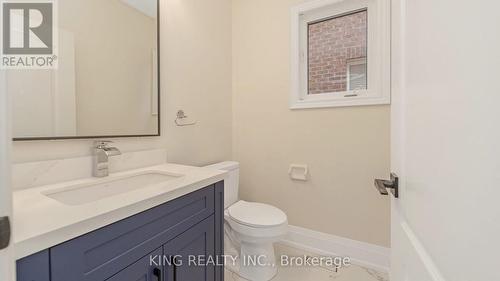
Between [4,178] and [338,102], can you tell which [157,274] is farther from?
[338,102]

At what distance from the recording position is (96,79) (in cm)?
115

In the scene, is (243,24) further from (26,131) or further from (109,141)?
(26,131)

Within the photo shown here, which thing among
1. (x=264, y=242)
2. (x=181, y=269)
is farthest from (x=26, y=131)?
(x=264, y=242)

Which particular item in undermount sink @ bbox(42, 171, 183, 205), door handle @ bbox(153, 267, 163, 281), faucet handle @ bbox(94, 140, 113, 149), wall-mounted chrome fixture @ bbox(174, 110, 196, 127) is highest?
wall-mounted chrome fixture @ bbox(174, 110, 196, 127)

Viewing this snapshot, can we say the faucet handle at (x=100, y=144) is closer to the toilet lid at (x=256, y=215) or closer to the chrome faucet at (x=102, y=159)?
the chrome faucet at (x=102, y=159)

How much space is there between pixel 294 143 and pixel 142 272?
147 cm

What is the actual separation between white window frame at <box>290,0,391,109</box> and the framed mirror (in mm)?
1094

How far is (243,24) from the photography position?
84.2 inches

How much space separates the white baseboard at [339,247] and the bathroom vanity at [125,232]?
3.25ft

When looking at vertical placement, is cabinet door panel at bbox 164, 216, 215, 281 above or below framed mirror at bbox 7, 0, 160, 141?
below

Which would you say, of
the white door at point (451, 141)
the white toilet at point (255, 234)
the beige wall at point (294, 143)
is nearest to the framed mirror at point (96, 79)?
the white toilet at point (255, 234)

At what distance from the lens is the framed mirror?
934 mm

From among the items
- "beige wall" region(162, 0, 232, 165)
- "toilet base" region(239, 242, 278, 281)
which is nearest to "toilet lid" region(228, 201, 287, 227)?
"toilet base" region(239, 242, 278, 281)

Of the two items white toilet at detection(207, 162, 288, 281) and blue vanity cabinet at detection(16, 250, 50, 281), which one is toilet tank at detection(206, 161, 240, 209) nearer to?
white toilet at detection(207, 162, 288, 281)
